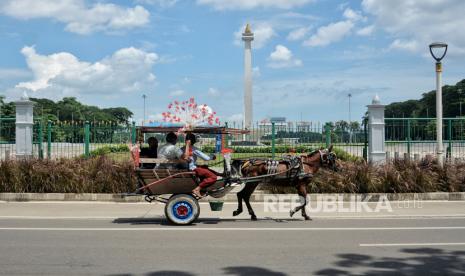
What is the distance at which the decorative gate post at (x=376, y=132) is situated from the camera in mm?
17688

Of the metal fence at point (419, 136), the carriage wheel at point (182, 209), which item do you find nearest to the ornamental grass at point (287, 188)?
the metal fence at point (419, 136)

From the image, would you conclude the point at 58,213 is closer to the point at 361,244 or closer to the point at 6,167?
the point at 6,167

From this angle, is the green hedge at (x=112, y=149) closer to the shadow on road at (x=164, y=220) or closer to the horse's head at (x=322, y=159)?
the shadow on road at (x=164, y=220)

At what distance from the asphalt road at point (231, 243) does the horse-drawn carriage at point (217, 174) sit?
468 mm

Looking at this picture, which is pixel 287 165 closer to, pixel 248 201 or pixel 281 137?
pixel 248 201

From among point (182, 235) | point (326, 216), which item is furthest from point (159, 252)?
point (326, 216)

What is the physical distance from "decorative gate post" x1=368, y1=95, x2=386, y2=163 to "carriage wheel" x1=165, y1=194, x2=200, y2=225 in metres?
8.81

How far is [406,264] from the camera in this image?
736 centimetres

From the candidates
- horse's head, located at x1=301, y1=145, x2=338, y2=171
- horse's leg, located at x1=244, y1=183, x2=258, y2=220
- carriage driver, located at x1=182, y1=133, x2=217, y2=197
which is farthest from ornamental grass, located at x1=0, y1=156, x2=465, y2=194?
carriage driver, located at x1=182, y1=133, x2=217, y2=197

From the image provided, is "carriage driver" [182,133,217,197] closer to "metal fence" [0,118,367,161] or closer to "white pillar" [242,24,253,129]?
"metal fence" [0,118,367,161]

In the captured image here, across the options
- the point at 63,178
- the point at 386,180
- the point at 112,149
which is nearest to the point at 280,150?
→ the point at 386,180

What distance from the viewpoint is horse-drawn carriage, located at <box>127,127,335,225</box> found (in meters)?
10.8

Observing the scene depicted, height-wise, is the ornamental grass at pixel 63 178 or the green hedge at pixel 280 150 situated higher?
the green hedge at pixel 280 150

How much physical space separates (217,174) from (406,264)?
16.1 ft
